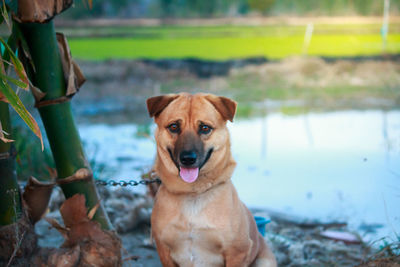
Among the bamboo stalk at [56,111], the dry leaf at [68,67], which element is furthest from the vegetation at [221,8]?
the bamboo stalk at [56,111]

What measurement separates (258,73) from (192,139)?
9.80m

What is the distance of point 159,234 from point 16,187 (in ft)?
3.05

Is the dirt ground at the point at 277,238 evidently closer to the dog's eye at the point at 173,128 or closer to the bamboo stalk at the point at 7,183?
the bamboo stalk at the point at 7,183

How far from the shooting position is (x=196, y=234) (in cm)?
244

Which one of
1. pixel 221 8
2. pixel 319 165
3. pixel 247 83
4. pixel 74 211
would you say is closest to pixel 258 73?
pixel 247 83

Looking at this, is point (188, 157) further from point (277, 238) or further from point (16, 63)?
point (277, 238)

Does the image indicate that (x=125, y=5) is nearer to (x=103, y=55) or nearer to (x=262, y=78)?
(x=103, y=55)

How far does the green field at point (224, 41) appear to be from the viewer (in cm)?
1271

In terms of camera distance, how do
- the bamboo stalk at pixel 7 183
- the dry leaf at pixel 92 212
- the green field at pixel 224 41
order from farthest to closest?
the green field at pixel 224 41 < the dry leaf at pixel 92 212 < the bamboo stalk at pixel 7 183

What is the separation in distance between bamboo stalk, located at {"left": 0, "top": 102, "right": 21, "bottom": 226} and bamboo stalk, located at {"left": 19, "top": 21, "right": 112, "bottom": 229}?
0.19 metres

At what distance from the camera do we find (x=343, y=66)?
12.1 metres

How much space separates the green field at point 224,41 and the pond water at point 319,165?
13.7 ft

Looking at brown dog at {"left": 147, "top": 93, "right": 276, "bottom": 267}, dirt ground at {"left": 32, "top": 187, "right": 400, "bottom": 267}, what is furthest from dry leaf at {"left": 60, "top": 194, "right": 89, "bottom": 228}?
brown dog at {"left": 147, "top": 93, "right": 276, "bottom": 267}

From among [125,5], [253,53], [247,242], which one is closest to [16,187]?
[247,242]
